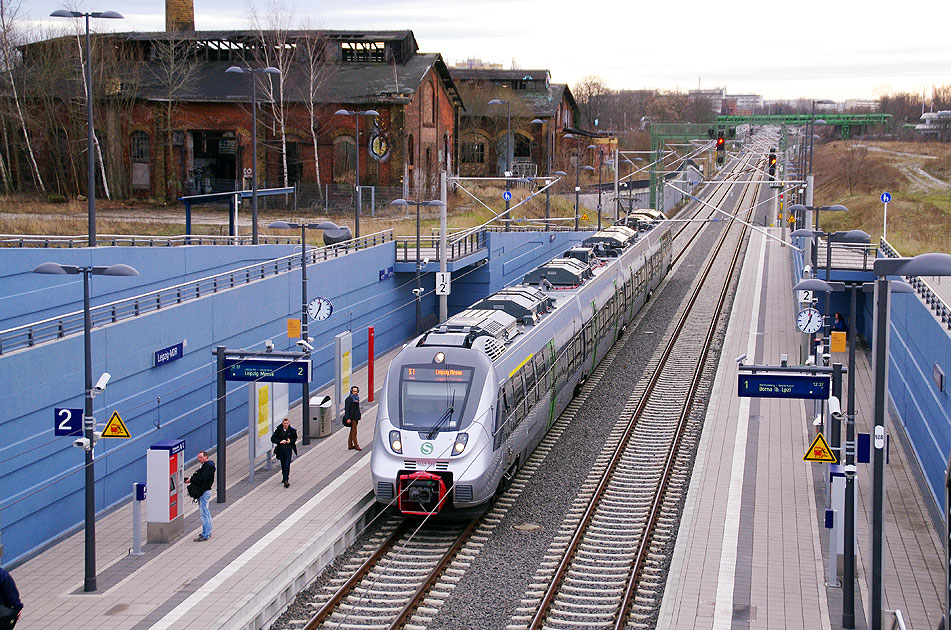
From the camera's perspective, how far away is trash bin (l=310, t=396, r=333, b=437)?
21500 millimetres

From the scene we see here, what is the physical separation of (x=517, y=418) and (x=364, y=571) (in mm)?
4735

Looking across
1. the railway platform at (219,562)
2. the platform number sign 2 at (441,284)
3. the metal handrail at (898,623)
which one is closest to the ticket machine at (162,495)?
the railway platform at (219,562)

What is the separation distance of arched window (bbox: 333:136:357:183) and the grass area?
85.0 feet

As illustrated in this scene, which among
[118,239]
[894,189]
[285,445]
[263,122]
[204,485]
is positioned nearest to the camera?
[204,485]

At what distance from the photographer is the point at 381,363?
1185 inches

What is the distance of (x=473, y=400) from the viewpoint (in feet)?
54.0

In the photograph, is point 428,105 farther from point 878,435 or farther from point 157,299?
point 878,435

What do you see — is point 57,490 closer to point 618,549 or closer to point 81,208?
point 618,549

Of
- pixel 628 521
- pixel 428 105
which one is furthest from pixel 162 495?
pixel 428 105

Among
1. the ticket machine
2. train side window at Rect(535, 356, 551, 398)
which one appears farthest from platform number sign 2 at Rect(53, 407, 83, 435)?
train side window at Rect(535, 356, 551, 398)

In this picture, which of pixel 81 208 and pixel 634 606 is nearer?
pixel 634 606

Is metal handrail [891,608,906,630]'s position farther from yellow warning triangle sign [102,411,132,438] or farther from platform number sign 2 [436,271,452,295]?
platform number sign 2 [436,271,452,295]

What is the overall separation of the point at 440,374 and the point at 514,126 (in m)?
55.3

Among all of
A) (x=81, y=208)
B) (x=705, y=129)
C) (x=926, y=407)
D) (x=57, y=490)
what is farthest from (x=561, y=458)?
(x=705, y=129)
